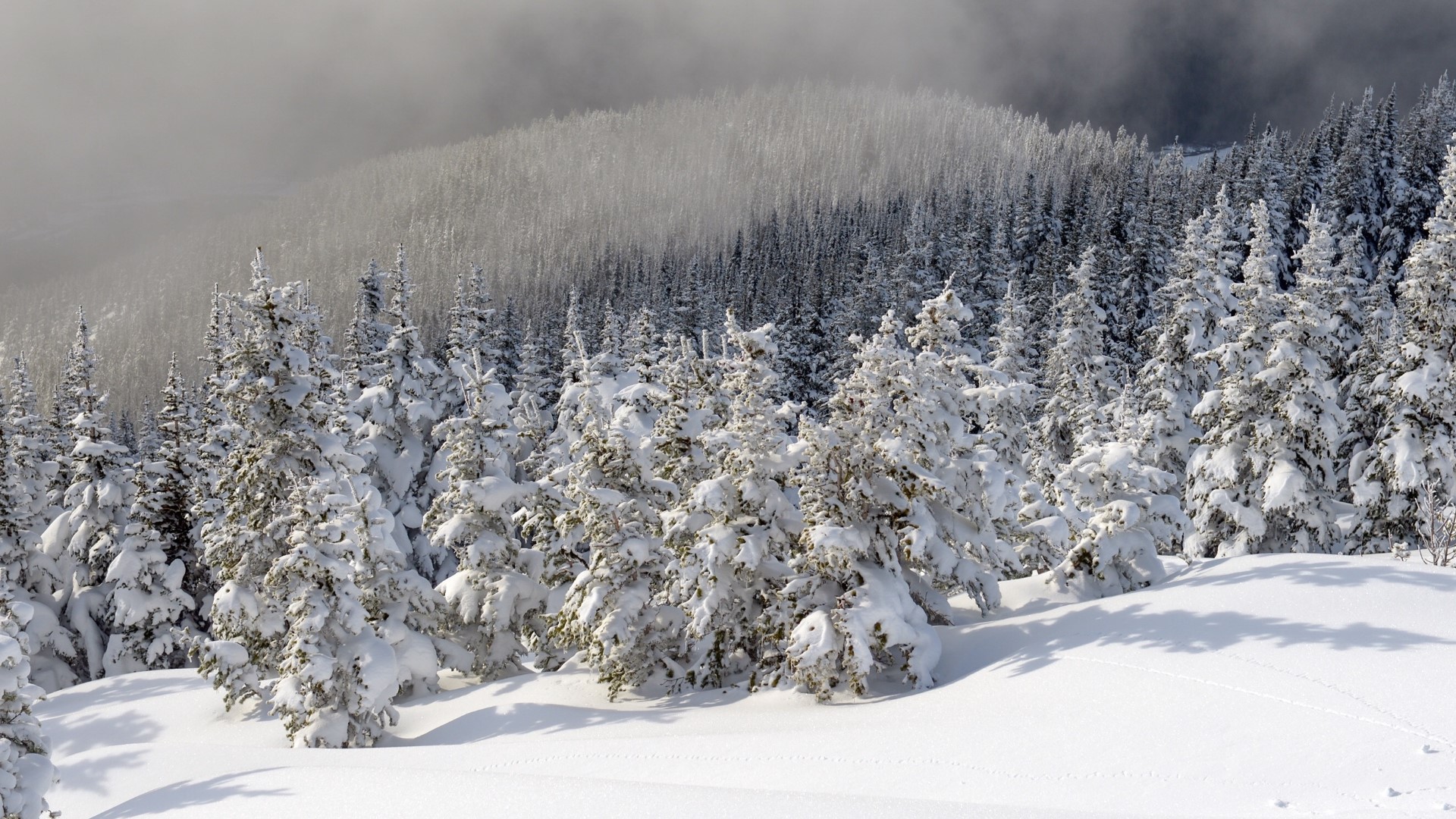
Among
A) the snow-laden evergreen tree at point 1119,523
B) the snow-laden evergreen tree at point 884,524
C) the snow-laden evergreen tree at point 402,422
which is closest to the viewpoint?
the snow-laden evergreen tree at point 884,524

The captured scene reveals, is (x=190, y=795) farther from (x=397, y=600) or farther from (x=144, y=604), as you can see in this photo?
(x=144, y=604)

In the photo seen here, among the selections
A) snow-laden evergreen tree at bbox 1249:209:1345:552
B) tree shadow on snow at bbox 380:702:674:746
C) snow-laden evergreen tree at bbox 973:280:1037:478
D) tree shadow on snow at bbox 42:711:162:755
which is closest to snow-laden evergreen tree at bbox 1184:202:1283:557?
snow-laden evergreen tree at bbox 1249:209:1345:552

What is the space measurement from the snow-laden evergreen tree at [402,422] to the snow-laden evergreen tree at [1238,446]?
26635 mm

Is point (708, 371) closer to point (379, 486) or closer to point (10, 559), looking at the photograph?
point (379, 486)

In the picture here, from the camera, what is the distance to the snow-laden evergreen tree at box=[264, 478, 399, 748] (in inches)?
664

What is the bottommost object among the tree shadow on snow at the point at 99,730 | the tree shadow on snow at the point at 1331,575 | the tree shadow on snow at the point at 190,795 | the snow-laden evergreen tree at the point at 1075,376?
the tree shadow on snow at the point at 99,730

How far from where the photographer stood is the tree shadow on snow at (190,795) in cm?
1064

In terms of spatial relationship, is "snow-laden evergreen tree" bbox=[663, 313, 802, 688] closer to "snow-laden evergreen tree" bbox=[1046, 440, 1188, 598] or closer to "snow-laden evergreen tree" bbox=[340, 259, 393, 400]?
"snow-laden evergreen tree" bbox=[1046, 440, 1188, 598]

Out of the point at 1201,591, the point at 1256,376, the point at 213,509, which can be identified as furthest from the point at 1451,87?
the point at 213,509

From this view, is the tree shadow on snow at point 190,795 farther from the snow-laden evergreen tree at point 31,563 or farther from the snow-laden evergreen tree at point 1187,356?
the snow-laden evergreen tree at point 1187,356

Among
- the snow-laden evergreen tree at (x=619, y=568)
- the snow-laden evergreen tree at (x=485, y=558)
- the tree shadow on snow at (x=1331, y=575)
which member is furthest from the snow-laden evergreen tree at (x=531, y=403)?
the tree shadow on snow at (x=1331, y=575)

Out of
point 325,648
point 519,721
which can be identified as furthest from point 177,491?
point 519,721

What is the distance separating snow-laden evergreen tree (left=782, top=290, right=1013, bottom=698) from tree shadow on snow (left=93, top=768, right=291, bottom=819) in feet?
28.5

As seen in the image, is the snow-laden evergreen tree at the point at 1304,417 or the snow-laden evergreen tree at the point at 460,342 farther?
the snow-laden evergreen tree at the point at 460,342
